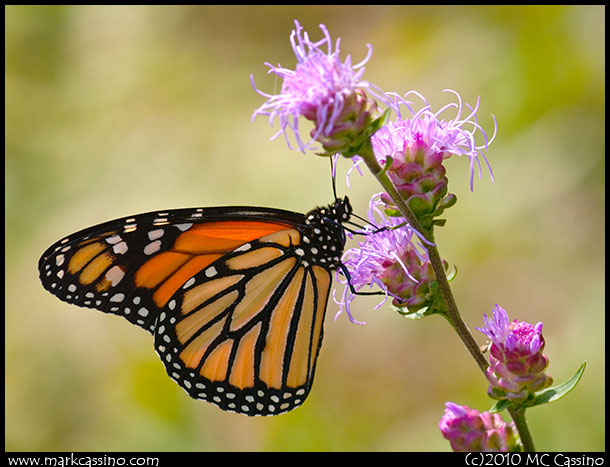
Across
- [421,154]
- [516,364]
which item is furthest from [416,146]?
[516,364]

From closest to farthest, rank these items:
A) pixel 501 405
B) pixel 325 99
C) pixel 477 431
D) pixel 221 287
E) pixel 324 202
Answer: pixel 325 99 → pixel 501 405 → pixel 477 431 → pixel 221 287 → pixel 324 202

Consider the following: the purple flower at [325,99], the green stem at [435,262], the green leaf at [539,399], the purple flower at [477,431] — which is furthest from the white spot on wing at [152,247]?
the green leaf at [539,399]

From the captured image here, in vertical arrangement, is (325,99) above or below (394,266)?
above

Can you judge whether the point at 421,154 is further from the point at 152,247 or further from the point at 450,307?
the point at 152,247

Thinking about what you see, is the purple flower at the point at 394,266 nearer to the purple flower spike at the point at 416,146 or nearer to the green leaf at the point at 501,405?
the purple flower spike at the point at 416,146

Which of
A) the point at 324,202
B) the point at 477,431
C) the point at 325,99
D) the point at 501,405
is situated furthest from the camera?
the point at 324,202

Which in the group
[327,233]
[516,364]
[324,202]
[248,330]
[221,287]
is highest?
[324,202]
